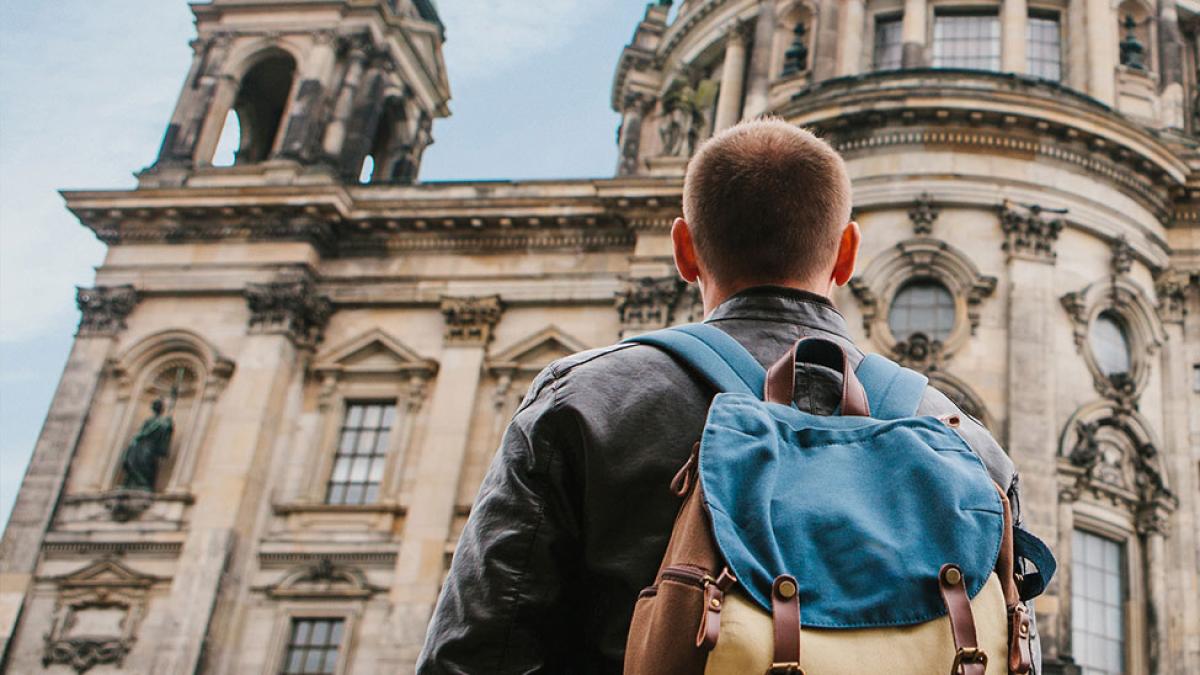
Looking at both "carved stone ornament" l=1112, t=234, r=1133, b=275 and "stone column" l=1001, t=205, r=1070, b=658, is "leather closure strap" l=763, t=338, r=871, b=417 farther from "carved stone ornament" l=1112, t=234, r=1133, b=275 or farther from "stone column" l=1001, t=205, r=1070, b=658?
"carved stone ornament" l=1112, t=234, r=1133, b=275

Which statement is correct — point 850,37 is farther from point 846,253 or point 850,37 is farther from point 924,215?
point 846,253

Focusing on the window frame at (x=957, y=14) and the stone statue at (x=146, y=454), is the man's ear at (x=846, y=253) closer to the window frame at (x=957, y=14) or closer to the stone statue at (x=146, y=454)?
the stone statue at (x=146, y=454)

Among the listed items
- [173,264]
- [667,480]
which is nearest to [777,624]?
[667,480]

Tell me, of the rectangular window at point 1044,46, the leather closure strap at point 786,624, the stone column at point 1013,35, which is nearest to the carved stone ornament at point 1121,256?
the stone column at point 1013,35

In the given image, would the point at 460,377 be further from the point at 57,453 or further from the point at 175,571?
the point at 57,453

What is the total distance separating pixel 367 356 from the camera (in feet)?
83.3

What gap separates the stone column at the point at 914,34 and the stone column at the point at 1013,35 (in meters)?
1.51

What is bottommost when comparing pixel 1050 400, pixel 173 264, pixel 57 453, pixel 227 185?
pixel 57 453

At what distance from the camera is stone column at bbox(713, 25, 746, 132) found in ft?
97.3

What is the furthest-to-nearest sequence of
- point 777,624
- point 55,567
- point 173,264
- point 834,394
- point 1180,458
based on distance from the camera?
point 173,264 → point 55,567 → point 1180,458 → point 834,394 → point 777,624

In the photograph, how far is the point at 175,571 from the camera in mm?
23172

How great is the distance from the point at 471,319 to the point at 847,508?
908 inches

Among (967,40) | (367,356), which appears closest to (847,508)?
(367,356)

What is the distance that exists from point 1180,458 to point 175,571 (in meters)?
17.2
